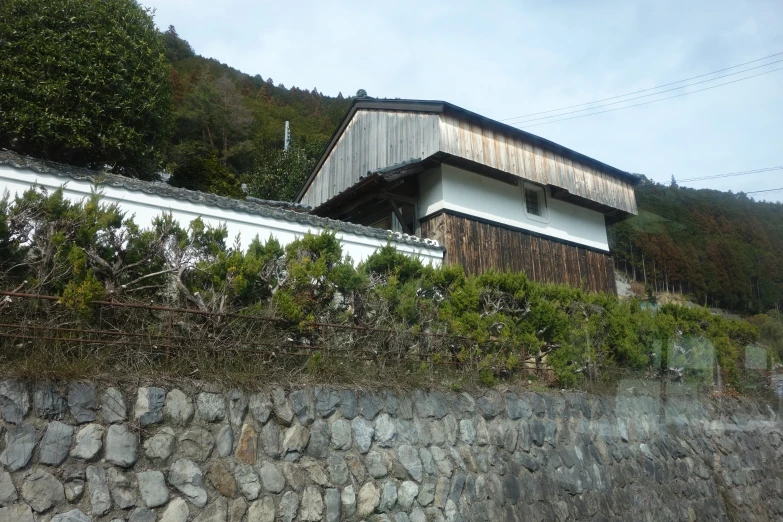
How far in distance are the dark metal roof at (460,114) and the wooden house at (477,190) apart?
0.03 meters

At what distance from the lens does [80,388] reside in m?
4.54

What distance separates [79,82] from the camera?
10719 mm

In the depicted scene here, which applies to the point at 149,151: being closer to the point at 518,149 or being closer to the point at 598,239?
the point at 518,149

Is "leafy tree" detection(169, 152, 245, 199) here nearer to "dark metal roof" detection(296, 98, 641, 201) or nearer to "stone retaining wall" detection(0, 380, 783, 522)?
"dark metal roof" detection(296, 98, 641, 201)

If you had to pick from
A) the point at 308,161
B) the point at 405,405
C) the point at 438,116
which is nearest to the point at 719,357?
the point at 438,116

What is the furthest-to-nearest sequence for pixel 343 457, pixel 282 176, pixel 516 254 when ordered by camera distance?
pixel 282 176 → pixel 516 254 → pixel 343 457

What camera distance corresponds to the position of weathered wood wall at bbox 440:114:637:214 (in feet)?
44.4

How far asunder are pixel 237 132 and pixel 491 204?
76.3 feet

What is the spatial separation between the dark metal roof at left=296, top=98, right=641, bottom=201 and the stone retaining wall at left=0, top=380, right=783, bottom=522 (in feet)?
23.2

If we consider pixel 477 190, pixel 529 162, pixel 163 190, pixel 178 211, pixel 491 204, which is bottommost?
pixel 178 211

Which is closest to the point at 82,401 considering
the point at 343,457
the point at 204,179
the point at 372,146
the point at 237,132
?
the point at 343,457

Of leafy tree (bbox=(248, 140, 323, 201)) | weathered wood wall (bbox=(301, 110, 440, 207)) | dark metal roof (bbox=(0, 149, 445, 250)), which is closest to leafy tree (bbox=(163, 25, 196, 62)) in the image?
leafy tree (bbox=(248, 140, 323, 201))

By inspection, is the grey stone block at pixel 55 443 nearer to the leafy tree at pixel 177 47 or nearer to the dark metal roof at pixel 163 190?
the dark metal roof at pixel 163 190

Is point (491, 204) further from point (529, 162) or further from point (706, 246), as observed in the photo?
point (706, 246)
